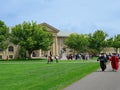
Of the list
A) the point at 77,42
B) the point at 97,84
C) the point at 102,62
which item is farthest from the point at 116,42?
the point at 97,84

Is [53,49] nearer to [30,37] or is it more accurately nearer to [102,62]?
[30,37]

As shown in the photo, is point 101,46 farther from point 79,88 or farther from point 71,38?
point 79,88

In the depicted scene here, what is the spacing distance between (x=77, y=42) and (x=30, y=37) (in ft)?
128

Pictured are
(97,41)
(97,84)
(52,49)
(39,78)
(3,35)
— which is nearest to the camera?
(97,84)

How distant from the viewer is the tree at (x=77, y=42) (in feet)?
427

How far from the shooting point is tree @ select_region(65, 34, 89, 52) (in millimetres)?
130000

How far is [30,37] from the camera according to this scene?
308 ft

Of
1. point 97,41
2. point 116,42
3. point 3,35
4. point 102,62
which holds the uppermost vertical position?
point 116,42

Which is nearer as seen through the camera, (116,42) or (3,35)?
(3,35)

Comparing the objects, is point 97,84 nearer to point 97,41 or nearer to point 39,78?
point 39,78

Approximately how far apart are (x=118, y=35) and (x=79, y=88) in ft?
479

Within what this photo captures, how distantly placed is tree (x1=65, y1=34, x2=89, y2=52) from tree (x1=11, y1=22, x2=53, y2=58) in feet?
104

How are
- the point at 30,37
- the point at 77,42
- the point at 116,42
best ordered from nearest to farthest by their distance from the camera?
the point at 30,37 < the point at 77,42 < the point at 116,42

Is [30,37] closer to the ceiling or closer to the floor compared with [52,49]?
closer to the ceiling
